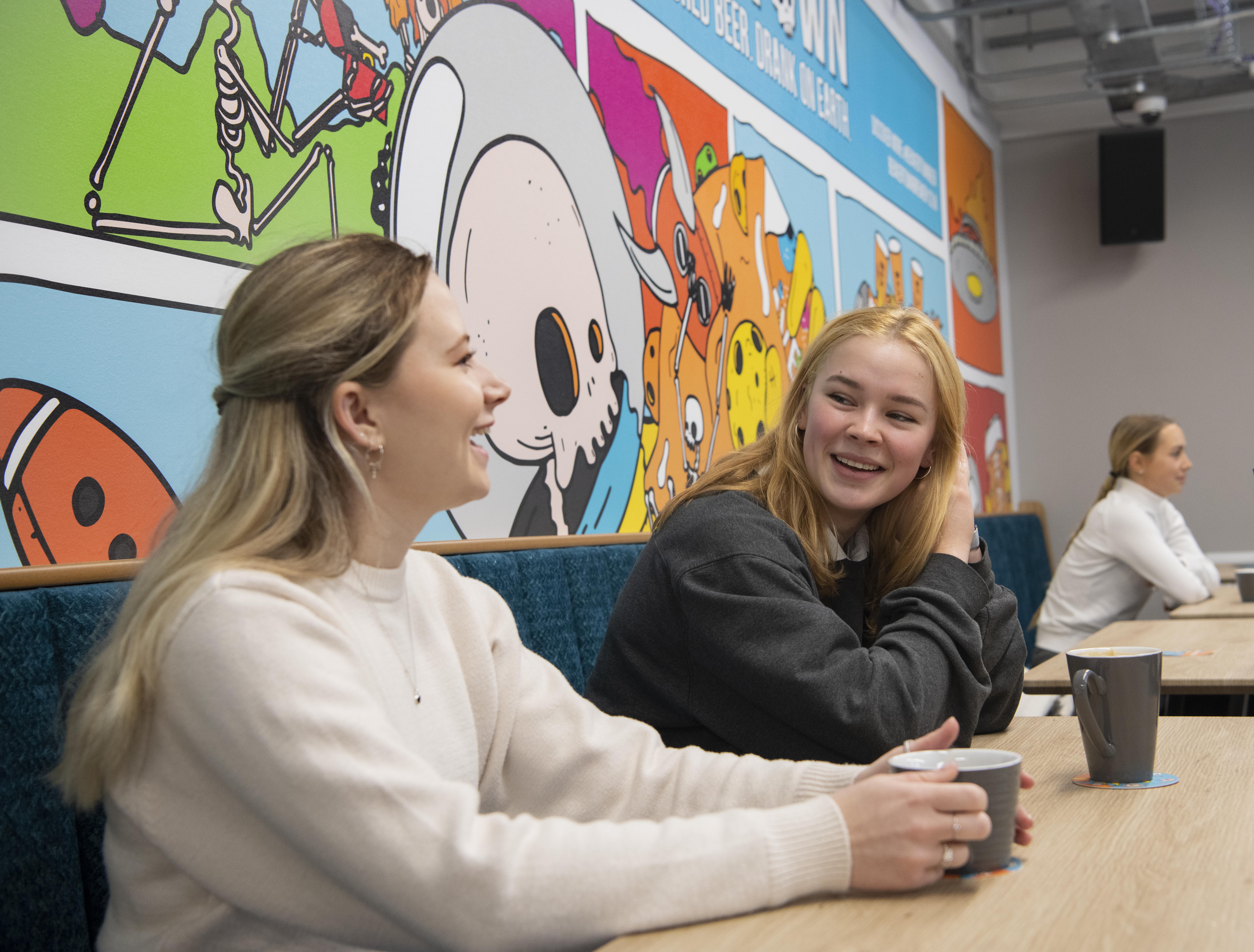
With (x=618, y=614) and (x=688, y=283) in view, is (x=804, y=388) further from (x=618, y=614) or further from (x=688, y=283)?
(x=688, y=283)

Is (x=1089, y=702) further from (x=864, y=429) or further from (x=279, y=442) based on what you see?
(x=279, y=442)

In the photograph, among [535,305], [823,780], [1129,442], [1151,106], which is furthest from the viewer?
[1151,106]

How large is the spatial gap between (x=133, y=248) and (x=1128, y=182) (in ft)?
20.5

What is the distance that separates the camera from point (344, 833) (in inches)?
30.6

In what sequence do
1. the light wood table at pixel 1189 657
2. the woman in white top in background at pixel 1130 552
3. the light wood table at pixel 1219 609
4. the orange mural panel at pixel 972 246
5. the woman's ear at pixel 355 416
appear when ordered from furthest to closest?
the orange mural panel at pixel 972 246, the woman in white top in background at pixel 1130 552, the light wood table at pixel 1219 609, the light wood table at pixel 1189 657, the woman's ear at pixel 355 416

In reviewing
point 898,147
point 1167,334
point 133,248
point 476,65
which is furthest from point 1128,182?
point 133,248

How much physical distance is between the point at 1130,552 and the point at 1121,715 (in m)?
3.23

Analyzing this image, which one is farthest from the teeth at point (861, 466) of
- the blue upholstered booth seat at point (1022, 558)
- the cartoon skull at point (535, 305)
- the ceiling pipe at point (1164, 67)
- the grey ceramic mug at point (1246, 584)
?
the ceiling pipe at point (1164, 67)

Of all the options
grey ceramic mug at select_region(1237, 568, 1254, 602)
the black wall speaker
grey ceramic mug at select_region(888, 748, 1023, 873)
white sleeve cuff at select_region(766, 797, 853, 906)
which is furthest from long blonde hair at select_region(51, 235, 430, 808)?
the black wall speaker

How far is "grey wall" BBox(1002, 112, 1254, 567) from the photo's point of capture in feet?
21.1

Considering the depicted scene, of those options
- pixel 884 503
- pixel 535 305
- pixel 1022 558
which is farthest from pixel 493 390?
pixel 1022 558

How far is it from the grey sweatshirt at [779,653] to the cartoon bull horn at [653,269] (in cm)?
148

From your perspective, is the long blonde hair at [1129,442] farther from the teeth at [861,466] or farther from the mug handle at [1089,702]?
the mug handle at [1089,702]

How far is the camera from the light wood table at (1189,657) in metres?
1.90
